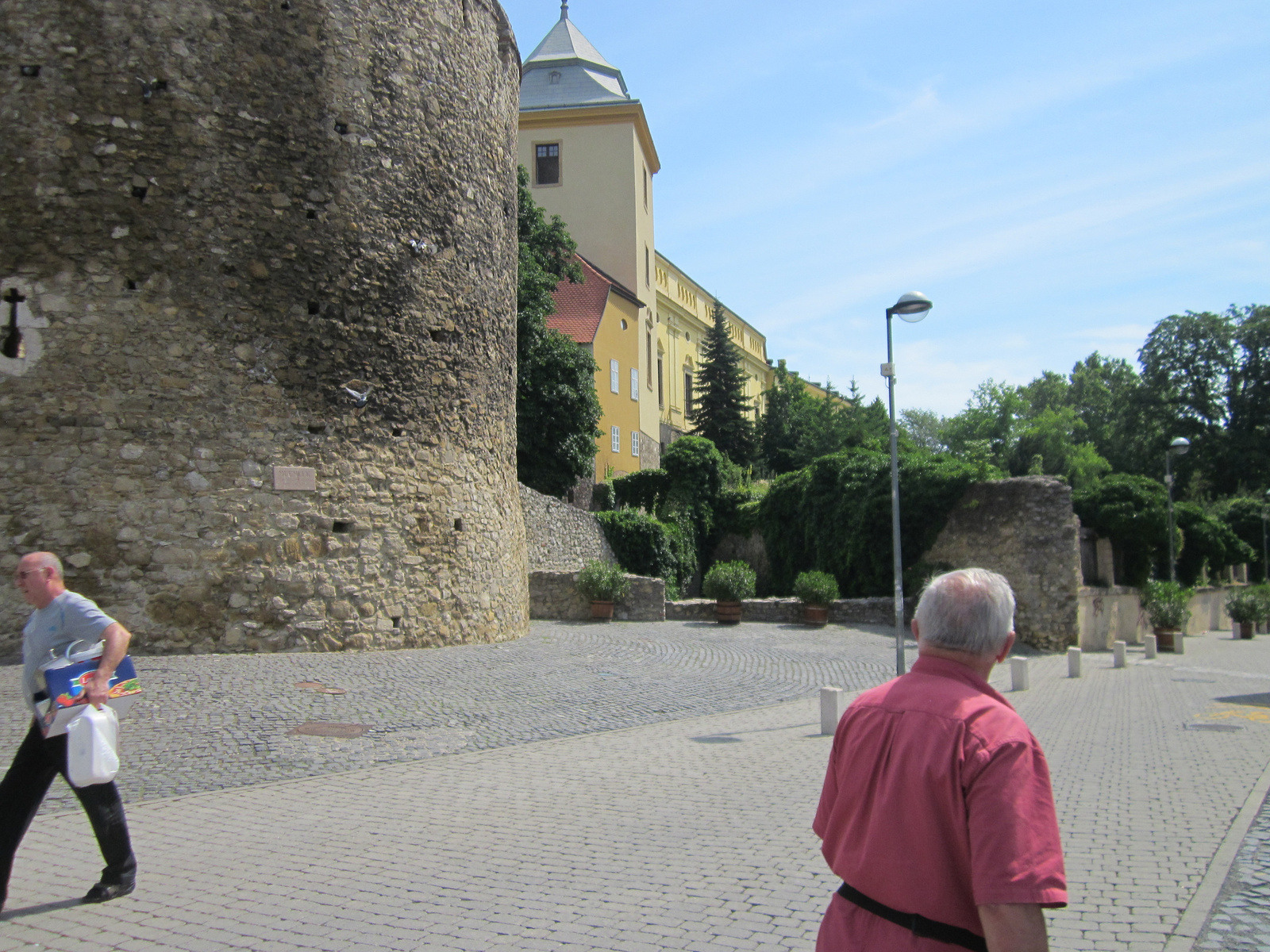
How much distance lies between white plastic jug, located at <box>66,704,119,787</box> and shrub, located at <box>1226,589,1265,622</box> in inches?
1394

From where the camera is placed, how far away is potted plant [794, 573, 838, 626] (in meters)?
20.5

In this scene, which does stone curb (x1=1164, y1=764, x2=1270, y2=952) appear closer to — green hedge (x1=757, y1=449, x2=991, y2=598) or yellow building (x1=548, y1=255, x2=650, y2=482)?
green hedge (x1=757, y1=449, x2=991, y2=598)

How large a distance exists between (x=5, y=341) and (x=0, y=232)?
1.31 m

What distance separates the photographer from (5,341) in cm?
1110

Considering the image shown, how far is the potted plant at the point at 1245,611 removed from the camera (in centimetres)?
3098

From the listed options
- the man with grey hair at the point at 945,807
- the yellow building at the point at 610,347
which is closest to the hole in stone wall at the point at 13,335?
the man with grey hair at the point at 945,807

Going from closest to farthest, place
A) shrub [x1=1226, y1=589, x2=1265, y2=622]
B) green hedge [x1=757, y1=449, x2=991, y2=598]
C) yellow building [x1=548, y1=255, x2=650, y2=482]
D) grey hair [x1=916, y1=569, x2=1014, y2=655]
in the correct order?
grey hair [x1=916, y1=569, x2=1014, y2=655] < green hedge [x1=757, y1=449, x2=991, y2=598] < shrub [x1=1226, y1=589, x2=1265, y2=622] < yellow building [x1=548, y1=255, x2=650, y2=482]

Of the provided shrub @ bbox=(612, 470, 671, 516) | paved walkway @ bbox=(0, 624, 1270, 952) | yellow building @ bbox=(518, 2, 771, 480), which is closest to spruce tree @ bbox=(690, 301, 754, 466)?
yellow building @ bbox=(518, 2, 771, 480)

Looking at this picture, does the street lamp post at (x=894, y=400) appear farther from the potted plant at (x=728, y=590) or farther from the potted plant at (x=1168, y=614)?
the potted plant at (x=1168, y=614)

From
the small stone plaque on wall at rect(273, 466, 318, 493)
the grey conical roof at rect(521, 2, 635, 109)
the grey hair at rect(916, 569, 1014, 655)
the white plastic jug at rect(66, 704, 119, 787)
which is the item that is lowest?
the white plastic jug at rect(66, 704, 119, 787)

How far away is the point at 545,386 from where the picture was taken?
27766mm

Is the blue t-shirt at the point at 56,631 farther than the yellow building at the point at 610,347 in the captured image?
No

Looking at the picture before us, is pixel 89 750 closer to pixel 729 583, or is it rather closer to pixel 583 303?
pixel 729 583

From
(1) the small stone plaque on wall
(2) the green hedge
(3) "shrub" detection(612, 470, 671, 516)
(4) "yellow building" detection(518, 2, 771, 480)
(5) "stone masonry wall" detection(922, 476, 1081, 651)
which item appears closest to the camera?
(1) the small stone plaque on wall
